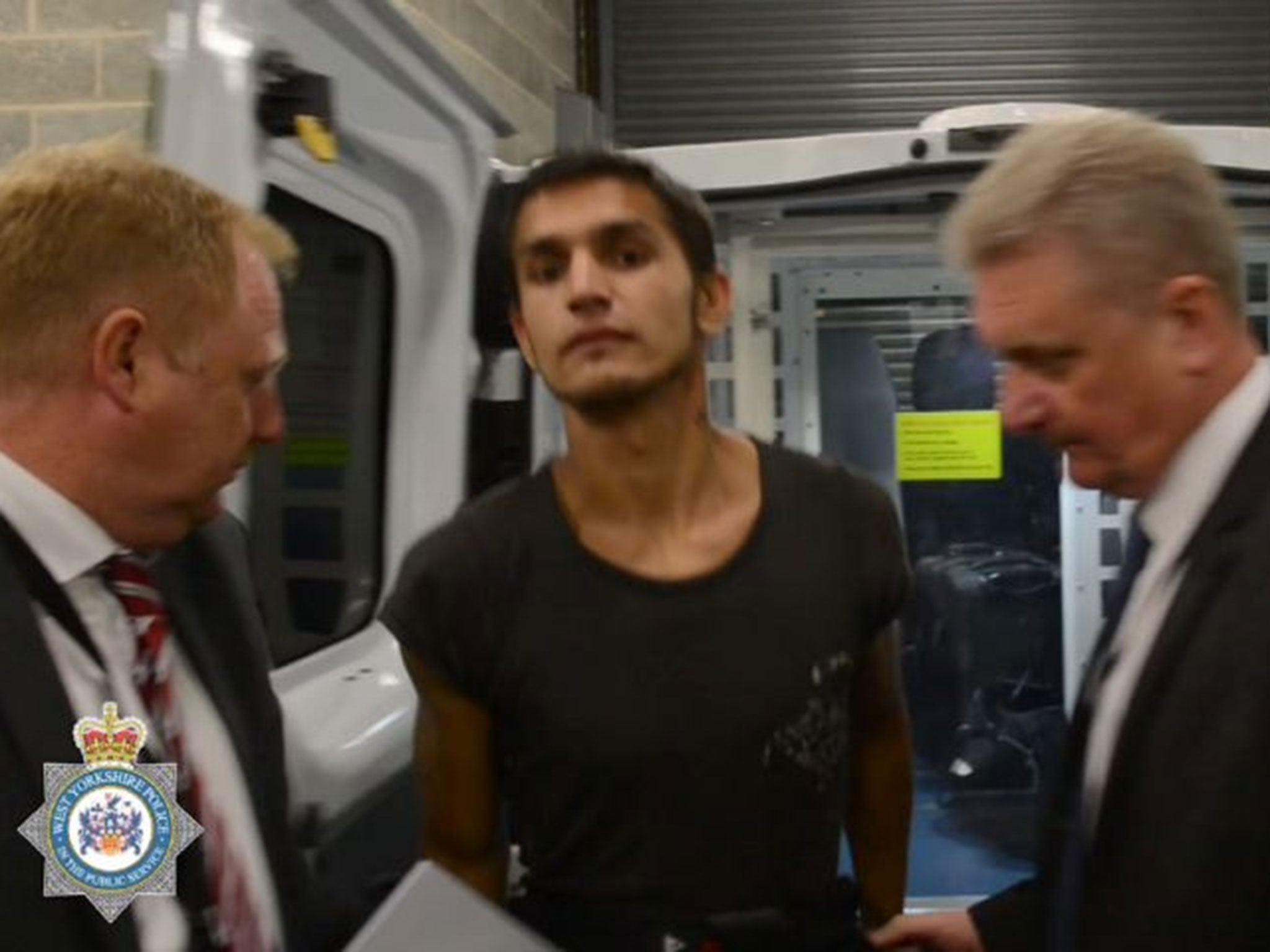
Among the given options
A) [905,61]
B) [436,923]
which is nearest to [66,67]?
[436,923]

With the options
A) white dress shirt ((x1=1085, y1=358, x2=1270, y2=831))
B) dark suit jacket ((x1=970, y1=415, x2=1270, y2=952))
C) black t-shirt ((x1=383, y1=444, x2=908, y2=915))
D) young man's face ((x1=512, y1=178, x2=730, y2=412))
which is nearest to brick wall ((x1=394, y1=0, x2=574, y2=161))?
young man's face ((x1=512, y1=178, x2=730, y2=412))

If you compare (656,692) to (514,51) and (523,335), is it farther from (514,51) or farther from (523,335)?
(514,51)

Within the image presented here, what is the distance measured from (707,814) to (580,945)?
0.21 metres

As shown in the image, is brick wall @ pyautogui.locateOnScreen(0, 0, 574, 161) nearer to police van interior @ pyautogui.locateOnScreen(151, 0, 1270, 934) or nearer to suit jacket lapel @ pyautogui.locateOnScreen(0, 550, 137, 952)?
police van interior @ pyautogui.locateOnScreen(151, 0, 1270, 934)

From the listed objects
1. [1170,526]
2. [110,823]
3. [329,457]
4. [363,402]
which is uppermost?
[363,402]

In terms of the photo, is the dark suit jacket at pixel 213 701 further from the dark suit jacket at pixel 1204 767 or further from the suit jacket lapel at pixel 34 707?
the dark suit jacket at pixel 1204 767

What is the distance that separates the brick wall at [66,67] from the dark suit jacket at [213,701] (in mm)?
812

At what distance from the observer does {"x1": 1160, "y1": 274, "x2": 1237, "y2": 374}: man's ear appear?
1.34 meters

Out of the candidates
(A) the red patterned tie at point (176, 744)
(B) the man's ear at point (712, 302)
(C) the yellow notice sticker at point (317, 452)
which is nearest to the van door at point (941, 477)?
(C) the yellow notice sticker at point (317, 452)

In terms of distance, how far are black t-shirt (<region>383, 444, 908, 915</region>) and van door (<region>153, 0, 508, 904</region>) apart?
0.38 m

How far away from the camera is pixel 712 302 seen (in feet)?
6.14

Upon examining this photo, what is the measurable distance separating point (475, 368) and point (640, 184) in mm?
944

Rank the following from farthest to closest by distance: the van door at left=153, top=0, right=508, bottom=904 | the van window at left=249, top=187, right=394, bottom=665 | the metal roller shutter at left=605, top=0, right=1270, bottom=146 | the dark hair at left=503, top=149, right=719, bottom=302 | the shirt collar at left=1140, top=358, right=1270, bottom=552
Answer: the metal roller shutter at left=605, top=0, right=1270, bottom=146, the van window at left=249, top=187, right=394, bottom=665, the van door at left=153, top=0, right=508, bottom=904, the dark hair at left=503, top=149, right=719, bottom=302, the shirt collar at left=1140, top=358, right=1270, bottom=552

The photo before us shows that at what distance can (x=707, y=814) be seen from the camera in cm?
167
